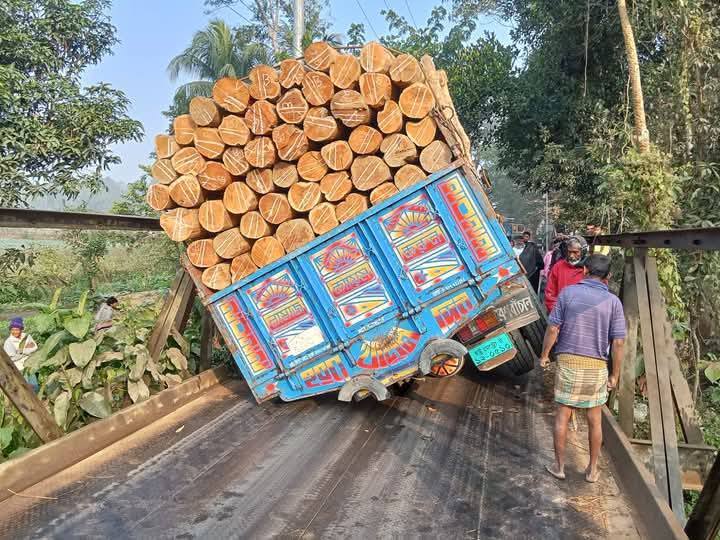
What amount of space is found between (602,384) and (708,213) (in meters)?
6.25

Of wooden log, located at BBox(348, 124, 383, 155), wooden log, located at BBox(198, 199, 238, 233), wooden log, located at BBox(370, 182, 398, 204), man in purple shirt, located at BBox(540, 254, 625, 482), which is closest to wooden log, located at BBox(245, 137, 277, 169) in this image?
wooden log, located at BBox(198, 199, 238, 233)

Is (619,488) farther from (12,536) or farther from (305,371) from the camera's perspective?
(12,536)

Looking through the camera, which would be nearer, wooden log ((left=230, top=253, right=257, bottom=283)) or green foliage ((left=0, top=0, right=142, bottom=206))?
wooden log ((left=230, top=253, right=257, bottom=283))

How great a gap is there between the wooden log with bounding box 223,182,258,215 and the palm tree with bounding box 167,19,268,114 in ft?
55.9

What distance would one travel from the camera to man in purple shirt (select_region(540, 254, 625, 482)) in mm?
3186

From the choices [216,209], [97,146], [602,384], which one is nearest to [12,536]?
[216,209]

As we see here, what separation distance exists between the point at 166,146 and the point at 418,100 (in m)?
2.08

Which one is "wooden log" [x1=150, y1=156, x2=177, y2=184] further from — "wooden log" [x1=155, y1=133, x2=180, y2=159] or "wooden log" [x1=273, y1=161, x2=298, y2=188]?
"wooden log" [x1=273, y1=161, x2=298, y2=188]

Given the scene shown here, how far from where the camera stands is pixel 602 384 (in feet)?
10.5

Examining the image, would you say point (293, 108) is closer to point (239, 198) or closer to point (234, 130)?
point (234, 130)

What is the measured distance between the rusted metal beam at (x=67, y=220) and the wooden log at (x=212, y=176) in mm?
760

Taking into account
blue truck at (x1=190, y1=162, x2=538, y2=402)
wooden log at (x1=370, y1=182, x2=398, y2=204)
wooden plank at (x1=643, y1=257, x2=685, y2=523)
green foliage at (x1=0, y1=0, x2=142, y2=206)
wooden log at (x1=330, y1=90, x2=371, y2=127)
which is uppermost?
green foliage at (x1=0, y1=0, x2=142, y2=206)

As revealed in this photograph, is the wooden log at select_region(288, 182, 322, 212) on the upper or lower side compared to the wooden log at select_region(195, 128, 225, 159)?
lower

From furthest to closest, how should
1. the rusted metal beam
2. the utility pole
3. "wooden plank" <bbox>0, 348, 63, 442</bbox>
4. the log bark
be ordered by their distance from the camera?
the utility pole → the log bark → the rusted metal beam → "wooden plank" <bbox>0, 348, 63, 442</bbox>
